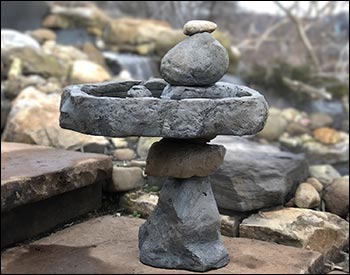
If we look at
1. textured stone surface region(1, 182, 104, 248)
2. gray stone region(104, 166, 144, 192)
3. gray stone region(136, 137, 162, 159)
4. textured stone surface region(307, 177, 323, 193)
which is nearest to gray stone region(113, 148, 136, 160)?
gray stone region(136, 137, 162, 159)

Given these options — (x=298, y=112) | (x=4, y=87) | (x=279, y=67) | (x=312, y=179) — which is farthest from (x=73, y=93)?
(x=279, y=67)

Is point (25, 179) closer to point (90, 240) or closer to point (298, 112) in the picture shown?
point (90, 240)

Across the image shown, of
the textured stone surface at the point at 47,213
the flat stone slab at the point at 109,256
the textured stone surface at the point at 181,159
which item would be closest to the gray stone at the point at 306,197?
the flat stone slab at the point at 109,256

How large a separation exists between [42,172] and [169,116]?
102cm

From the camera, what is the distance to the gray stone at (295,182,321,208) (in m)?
4.28

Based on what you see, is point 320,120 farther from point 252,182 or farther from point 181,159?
point 181,159

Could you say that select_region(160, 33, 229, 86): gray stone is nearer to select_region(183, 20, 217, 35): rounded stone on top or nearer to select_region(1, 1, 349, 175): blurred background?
select_region(183, 20, 217, 35): rounded stone on top

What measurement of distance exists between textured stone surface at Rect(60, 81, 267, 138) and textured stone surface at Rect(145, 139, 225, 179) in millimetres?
215

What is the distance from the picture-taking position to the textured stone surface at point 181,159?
2746 mm

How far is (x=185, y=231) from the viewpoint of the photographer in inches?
108

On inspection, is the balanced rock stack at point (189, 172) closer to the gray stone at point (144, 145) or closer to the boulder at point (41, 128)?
the gray stone at point (144, 145)

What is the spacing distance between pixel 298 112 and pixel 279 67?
53.5 inches

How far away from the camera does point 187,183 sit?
9.25 ft

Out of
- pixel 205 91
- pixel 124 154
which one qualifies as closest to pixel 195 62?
pixel 205 91
